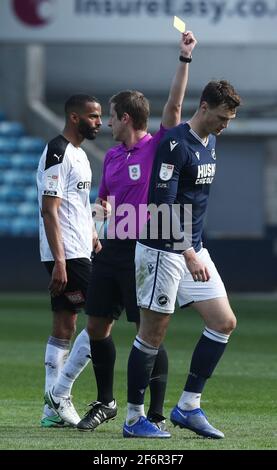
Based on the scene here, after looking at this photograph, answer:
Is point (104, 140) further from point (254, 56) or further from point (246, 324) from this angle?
point (246, 324)

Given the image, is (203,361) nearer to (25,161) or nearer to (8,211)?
(8,211)

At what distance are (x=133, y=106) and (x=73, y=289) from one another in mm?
1371

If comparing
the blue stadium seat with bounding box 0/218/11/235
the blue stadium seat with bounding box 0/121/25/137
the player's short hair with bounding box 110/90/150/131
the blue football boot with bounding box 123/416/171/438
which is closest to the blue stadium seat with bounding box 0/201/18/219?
the blue stadium seat with bounding box 0/218/11/235

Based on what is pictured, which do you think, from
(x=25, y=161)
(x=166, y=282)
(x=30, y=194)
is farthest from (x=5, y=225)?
(x=166, y=282)

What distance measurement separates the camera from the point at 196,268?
25.8 ft

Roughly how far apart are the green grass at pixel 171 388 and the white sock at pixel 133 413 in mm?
143

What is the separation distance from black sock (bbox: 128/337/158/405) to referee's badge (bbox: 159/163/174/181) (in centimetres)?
101

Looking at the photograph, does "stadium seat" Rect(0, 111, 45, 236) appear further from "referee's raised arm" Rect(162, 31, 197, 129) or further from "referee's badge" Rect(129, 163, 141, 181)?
"referee's raised arm" Rect(162, 31, 197, 129)

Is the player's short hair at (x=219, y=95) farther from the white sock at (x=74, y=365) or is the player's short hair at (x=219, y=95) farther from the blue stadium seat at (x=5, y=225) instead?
the blue stadium seat at (x=5, y=225)

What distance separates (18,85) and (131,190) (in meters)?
23.3

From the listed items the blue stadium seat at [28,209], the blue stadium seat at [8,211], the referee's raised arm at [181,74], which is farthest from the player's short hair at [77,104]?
the blue stadium seat at [8,211]

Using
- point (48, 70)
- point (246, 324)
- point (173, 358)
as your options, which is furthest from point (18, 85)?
point (173, 358)

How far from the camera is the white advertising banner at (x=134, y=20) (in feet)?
90.8

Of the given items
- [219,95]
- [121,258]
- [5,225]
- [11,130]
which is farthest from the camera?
[11,130]
